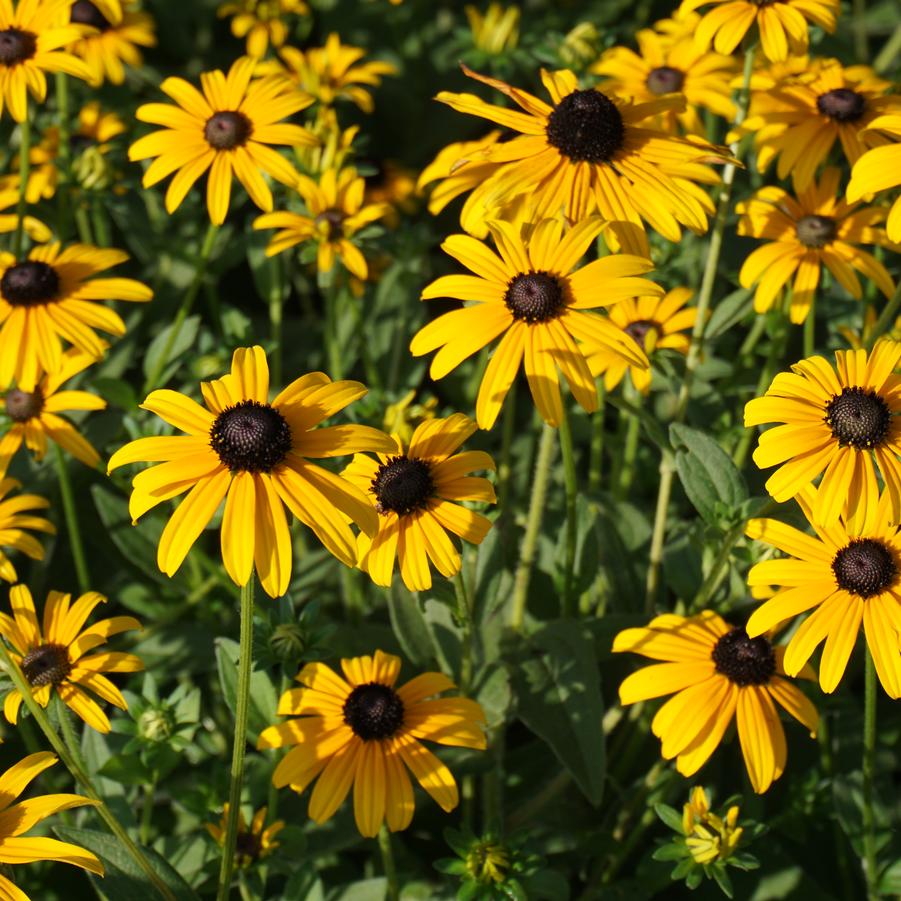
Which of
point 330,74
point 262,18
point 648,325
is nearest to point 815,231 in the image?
point 648,325

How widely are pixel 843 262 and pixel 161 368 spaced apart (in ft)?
5.36

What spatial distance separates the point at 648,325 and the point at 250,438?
1.32 m

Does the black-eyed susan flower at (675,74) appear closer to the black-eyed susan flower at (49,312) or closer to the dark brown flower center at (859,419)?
the dark brown flower center at (859,419)

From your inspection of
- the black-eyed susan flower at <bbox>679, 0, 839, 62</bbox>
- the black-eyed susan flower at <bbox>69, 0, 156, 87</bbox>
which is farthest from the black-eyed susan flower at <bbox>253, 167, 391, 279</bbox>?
the black-eyed susan flower at <bbox>69, 0, 156, 87</bbox>

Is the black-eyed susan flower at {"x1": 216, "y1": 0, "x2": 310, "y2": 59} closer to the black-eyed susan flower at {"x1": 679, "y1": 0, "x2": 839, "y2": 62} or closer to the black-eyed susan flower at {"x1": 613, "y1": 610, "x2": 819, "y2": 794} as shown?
the black-eyed susan flower at {"x1": 679, "y1": 0, "x2": 839, "y2": 62}

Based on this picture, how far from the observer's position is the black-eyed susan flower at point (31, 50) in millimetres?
2719

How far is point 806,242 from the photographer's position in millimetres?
2670

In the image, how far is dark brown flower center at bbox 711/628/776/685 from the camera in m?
2.18

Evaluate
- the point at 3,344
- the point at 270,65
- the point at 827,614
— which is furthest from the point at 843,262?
the point at 3,344

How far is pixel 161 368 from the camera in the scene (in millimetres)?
2896

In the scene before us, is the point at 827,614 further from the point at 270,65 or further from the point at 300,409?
the point at 270,65

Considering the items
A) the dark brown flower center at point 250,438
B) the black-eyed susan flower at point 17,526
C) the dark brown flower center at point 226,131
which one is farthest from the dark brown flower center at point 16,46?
the dark brown flower center at point 250,438

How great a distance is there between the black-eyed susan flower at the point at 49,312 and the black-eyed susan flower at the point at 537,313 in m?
0.89

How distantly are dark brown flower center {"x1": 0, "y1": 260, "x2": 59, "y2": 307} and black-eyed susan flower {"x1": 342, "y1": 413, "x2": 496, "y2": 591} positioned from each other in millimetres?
1001
